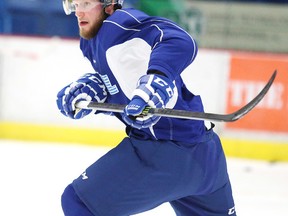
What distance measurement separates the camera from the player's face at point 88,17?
227 centimetres

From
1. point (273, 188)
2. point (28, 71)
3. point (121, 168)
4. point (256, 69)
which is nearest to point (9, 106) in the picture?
point (28, 71)

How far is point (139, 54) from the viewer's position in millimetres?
2182

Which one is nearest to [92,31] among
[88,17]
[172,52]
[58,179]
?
[88,17]

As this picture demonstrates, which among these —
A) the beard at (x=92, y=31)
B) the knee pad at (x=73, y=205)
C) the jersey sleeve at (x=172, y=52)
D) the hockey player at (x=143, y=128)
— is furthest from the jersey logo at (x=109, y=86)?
the knee pad at (x=73, y=205)

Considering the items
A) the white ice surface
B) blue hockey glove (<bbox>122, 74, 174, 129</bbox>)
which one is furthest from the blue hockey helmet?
the white ice surface

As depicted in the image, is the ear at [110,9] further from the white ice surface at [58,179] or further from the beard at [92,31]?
the white ice surface at [58,179]

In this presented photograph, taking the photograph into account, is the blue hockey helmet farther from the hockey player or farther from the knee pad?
Answer: the knee pad

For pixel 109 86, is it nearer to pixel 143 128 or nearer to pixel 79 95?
A: pixel 79 95

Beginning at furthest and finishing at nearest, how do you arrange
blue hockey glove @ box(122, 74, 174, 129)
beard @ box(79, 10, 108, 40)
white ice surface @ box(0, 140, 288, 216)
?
white ice surface @ box(0, 140, 288, 216) < beard @ box(79, 10, 108, 40) < blue hockey glove @ box(122, 74, 174, 129)

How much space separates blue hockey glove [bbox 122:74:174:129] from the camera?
1.93 metres

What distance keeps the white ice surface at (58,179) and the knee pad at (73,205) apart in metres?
1.39

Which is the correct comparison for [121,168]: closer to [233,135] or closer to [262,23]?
[233,135]

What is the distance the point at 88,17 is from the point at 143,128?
1.32 ft

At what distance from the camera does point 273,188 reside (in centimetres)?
451
